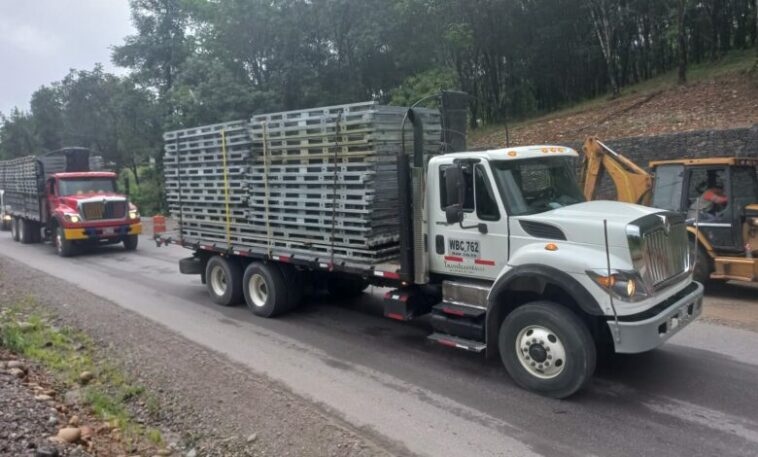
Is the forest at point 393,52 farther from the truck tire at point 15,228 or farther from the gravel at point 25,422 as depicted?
the gravel at point 25,422

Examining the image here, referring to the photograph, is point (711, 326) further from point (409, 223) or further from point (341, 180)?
point (341, 180)

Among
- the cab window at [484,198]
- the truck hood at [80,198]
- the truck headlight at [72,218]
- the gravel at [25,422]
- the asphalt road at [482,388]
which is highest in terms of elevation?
the truck hood at [80,198]

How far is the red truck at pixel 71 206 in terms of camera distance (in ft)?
52.4

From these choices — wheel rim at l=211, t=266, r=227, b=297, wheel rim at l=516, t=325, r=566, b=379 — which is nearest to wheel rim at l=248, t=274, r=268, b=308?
wheel rim at l=211, t=266, r=227, b=297

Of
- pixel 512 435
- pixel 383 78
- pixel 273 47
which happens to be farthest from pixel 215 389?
pixel 383 78

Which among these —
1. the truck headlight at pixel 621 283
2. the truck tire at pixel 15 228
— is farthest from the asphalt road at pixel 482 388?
the truck tire at pixel 15 228

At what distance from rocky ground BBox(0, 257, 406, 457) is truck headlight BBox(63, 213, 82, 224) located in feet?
30.5

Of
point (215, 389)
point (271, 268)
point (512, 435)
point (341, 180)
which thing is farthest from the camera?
point (271, 268)

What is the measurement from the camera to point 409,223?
661 cm

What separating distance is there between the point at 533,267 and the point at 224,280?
5.88m

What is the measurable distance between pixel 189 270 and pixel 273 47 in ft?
56.0

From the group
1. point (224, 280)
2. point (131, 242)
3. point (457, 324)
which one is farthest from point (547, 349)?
point (131, 242)

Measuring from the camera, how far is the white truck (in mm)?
5137

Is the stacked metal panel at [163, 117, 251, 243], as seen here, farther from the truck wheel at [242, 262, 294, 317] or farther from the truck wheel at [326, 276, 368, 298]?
the truck wheel at [326, 276, 368, 298]
